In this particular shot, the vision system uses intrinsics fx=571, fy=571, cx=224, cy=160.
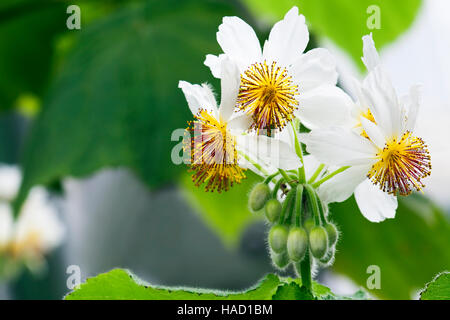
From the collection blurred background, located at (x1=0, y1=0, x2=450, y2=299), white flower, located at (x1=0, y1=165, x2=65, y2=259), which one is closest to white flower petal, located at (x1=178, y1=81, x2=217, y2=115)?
blurred background, located at (x1=0, y1=0, x2=450, y2=299)

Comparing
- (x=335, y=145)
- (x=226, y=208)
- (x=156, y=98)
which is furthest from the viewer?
(x=226, y=208)

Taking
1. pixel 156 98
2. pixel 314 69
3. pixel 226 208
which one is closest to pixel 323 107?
pixel 314 69

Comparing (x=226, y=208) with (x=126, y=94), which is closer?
(x=126, y=94)

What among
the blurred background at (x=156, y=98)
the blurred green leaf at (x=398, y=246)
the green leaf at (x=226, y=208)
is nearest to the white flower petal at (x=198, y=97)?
the blurred background at (x=156, y=98)

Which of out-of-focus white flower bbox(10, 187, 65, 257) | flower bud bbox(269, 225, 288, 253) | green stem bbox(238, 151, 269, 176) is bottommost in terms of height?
flower bud bbox(269, 225, 288, 253)

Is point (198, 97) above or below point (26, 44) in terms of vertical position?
below

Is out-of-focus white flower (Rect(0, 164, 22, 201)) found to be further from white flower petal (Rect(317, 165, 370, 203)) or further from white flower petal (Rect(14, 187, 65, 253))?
white flower petal (Rect(317, 165, 370, 203))

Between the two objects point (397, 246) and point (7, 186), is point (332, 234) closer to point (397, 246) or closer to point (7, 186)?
point (397, 246)

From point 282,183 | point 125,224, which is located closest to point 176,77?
point 282,183
